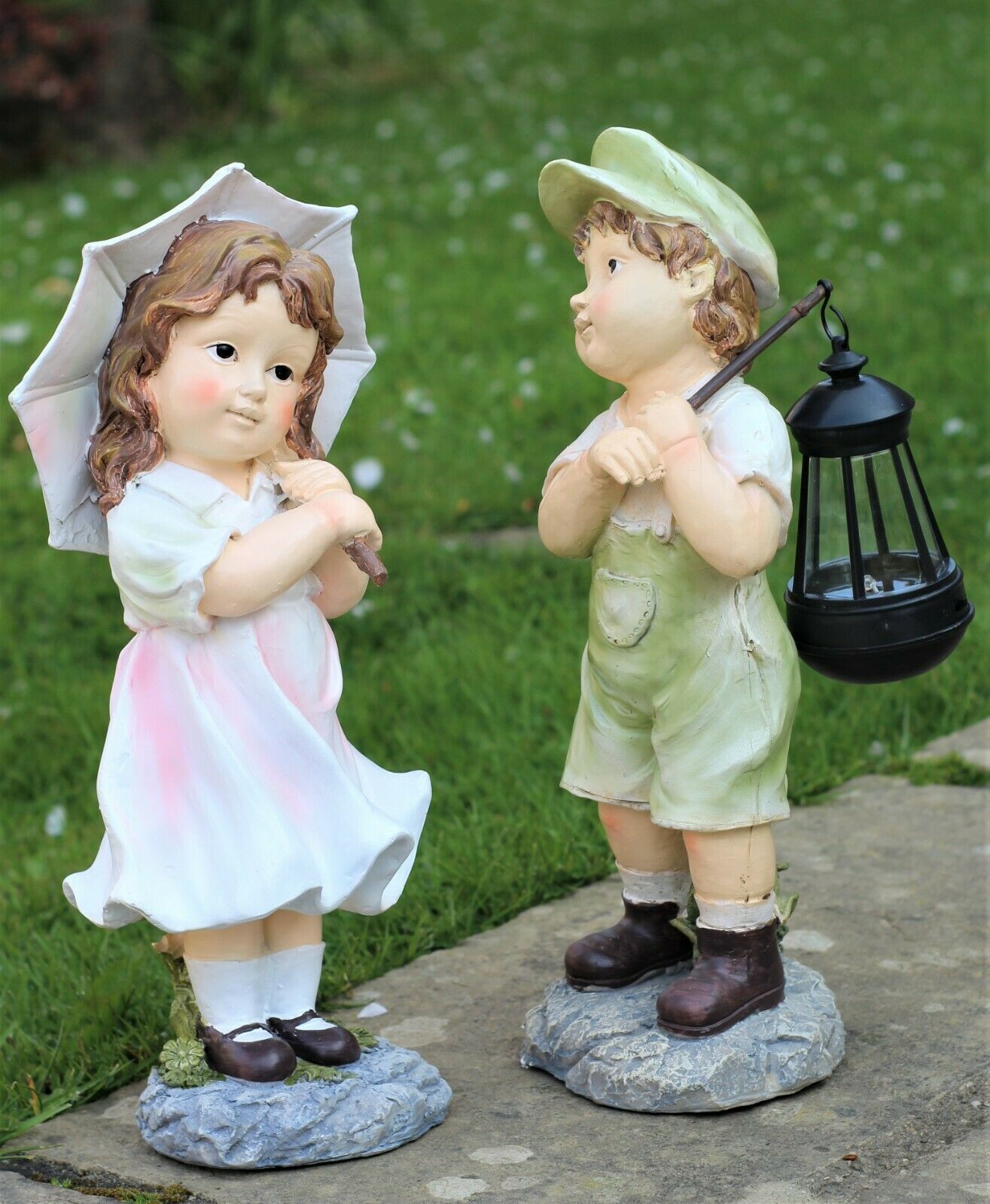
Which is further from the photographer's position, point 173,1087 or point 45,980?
point 45,980

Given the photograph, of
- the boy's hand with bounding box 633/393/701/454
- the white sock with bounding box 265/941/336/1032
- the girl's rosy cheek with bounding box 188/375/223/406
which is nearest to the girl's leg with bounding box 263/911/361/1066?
the white sock with bounding box 265/941/336/1032

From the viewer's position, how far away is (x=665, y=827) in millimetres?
2961

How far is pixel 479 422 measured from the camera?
6.18m

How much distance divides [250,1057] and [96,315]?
1188 millimetres

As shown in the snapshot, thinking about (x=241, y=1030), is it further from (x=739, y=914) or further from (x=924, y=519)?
(x=924, y=519)

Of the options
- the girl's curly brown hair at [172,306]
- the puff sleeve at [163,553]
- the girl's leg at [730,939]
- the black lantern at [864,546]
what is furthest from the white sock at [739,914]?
the girl's curly brown hair at [172,306]

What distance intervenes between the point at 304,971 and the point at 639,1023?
0.58 metres

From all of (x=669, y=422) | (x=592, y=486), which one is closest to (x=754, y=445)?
(x=669, y=422)

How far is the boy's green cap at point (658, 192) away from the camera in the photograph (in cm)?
272

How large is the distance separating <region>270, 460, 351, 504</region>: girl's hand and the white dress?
38 mm

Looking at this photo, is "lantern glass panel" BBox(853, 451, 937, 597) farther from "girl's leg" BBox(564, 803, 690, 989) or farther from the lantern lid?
"girl's leg" BBox(564, 803, 690, 989)

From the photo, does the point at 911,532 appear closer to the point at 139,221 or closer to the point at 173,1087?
the point at 173,1087

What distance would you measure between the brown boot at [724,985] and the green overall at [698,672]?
219 mm

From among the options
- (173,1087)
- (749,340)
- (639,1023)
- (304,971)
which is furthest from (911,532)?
(173,1087)
